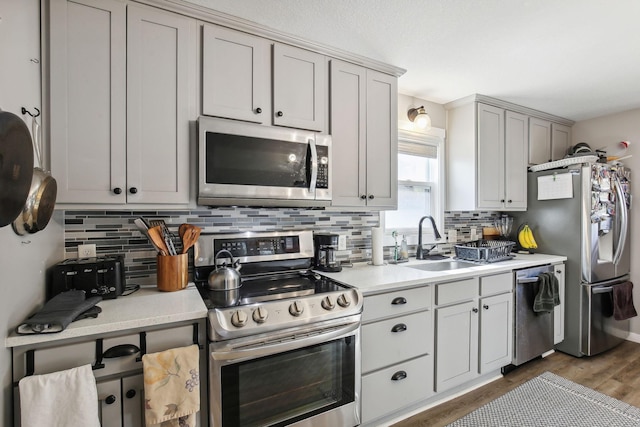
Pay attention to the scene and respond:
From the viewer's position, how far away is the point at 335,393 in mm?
1676

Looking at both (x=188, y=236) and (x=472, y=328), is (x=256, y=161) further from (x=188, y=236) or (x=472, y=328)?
(x=472, y=328)

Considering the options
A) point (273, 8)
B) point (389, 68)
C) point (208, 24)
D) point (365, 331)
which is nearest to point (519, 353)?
point (365, 331)

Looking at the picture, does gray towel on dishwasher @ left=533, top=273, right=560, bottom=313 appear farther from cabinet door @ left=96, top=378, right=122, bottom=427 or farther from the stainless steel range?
cabinet door @ left=96, top=378, right=122, bottom=427

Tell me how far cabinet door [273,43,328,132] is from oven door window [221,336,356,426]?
4.35 feet

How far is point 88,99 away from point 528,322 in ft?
11.3

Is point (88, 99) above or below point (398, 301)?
above

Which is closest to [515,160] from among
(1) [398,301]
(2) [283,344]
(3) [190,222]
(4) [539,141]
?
(4) [539,141]

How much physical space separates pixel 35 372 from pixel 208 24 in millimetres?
1763

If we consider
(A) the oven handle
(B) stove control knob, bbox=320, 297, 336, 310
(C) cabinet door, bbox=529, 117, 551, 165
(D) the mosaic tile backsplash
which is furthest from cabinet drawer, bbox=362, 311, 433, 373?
(C) cabinet door, bbox=529, 117, 551, 165

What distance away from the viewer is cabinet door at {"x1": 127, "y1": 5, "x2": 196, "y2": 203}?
5.13ft

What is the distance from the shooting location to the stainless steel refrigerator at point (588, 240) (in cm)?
289

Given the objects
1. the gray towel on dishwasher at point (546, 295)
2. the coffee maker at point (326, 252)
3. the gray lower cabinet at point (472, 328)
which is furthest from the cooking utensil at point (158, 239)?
the gray towel on dishwasher at point (546, 295)

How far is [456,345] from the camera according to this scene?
7.35 ft

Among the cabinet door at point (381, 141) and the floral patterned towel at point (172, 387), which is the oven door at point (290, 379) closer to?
the floral patterned towel at point (172, 387)
